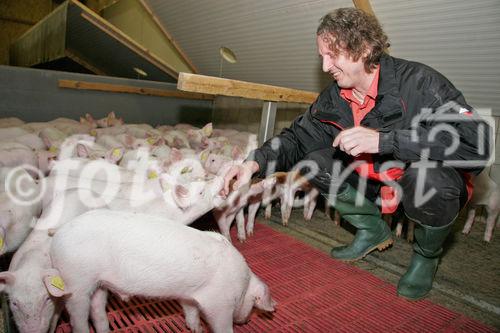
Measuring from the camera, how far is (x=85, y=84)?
235 inches

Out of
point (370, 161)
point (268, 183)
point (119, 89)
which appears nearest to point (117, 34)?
point (119, 89)

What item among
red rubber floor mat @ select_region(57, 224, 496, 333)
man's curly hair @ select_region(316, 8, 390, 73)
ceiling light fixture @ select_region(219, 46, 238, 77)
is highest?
ceiling light fixture @ select_region(219, 46, 238, 77)

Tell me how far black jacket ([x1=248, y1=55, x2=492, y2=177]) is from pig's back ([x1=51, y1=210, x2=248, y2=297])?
3.08 feet

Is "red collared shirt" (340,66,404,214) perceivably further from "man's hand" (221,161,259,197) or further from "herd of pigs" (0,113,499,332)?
"herd of pigs" (0,113,499,332)

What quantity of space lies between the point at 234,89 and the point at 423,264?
2.01m

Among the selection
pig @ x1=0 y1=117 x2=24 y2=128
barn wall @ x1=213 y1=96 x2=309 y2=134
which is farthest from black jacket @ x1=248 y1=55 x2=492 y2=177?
barn wall @ x1=213 y1=96 x2=309 y2=134

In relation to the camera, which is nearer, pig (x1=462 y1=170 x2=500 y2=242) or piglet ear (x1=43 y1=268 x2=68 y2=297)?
piglet ear (x1=43 y1=268 x2=68 y2=297)

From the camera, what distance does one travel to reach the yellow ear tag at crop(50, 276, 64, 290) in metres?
1.47

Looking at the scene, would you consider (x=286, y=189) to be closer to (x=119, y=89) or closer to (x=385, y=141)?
(x=385, y=141)

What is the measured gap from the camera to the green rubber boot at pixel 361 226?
277 centimetres

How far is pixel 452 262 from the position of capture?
2951 millimetres

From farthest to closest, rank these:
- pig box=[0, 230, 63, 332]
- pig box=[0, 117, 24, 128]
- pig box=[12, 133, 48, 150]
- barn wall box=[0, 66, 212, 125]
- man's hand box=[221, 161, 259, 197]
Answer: barn wall box=[0, 66, 212, 125] < pig box=[0, 117, 24, 128] < pig box=[12, 133, 48, 150] < man's hand box=[221, 161, 259, 197] < pig box=[0, 230, 63, 332]

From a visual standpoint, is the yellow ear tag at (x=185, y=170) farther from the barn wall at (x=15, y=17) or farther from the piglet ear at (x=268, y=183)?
the barn wall at (x=15, y=17)

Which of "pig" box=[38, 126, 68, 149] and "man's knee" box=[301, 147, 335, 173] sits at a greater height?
"man's knee" box=[301, 147, 335, 173]
